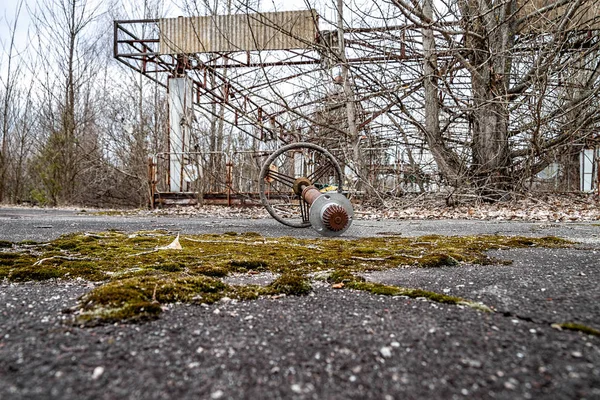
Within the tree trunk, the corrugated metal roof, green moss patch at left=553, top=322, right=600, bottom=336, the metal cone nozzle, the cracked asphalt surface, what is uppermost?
the corrugated metal roof

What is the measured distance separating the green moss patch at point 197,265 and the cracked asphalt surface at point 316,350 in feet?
0.30

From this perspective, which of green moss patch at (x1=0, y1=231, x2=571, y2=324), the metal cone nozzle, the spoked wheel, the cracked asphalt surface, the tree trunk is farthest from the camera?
the tree trunk

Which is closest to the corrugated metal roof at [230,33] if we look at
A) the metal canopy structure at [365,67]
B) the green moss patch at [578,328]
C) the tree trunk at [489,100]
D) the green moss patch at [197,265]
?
the metal canopy structure at [365,67]

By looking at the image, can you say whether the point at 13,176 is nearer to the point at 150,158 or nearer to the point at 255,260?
the point at 150,158

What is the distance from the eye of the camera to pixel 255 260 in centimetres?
204

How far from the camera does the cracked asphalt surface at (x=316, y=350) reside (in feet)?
2.35

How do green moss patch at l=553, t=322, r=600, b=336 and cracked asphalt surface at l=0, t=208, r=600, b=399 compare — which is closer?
cracked asphalt surface at l=0, t=208, r=600, b=399

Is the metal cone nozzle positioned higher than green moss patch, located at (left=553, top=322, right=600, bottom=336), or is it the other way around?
the metal cone nozzle

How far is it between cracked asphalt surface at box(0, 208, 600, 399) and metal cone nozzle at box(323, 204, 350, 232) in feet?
6.61

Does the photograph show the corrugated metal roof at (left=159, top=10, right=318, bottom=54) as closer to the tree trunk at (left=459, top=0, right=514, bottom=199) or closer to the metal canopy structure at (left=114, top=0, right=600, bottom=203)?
the metal canopy structure at (left=114, top=0, right=600, bottom=203)

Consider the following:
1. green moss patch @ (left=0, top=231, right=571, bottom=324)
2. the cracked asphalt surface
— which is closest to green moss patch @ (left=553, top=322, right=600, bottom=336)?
the cracked asphalt surface

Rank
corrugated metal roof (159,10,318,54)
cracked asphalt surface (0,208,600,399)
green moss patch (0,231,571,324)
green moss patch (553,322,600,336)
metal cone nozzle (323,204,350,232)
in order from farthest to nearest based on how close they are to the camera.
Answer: corrugated metal roof (159,10,318,54), metal cone nozzle (323,204,350,232), green moss patch (0,231,571,324), green moss patch (553,322,600,336), cracked asphalt surface (0,208,600,399)

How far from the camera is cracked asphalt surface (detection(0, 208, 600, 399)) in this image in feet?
2.35

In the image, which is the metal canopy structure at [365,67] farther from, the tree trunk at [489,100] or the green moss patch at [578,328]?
the green moss patch at [578,328]
